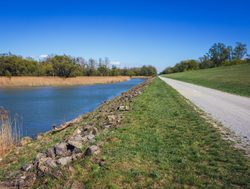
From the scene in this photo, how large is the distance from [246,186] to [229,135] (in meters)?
3.25

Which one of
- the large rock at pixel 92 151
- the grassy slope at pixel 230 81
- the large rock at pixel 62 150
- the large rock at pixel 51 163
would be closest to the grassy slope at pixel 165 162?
the large rock at pixel 92 151

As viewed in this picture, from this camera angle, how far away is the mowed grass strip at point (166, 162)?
4701 millimetres

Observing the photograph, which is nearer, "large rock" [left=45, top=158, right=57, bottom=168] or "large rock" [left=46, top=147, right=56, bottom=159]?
"large rock" [left=45, top=158, right=57, bottom=168]

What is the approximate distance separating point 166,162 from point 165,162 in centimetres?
2

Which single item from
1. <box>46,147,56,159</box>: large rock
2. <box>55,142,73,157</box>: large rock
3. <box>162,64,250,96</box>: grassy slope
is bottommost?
<box>46,147,56,159</box>: large rock

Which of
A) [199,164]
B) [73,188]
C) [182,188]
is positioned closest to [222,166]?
[199,164]

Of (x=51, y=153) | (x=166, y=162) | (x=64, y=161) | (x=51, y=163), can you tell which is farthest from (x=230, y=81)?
(x=51, y=163)

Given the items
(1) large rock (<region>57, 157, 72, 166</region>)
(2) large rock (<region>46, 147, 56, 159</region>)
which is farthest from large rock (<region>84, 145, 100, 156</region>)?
(2) large rock (<region>46, 147, 56, 159</region>)

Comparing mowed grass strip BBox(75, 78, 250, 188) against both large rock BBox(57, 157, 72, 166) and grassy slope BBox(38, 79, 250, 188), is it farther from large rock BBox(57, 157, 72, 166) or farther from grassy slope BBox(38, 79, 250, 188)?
large rock BBox(57, 157, 72, 166)

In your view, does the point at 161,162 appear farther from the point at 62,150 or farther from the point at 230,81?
the point at 230,81

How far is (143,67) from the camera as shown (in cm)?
18062

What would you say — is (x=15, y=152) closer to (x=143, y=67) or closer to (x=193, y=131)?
(x=193, y=131)

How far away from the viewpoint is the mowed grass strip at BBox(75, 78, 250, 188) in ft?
15.4

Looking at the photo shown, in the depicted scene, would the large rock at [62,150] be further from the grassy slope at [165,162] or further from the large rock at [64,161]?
the grassy slope at [165,162]
